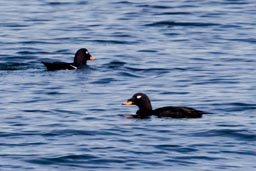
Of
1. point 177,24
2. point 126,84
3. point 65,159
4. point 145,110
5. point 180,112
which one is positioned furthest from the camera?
point 177,24

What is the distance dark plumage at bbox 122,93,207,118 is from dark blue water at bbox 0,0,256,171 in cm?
17

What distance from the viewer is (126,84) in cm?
3141

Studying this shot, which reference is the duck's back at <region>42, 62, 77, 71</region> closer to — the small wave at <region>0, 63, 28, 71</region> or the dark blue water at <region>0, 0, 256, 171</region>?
the dark blue water at <region>0, 0, 256, 171</region>

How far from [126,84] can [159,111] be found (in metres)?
5.37

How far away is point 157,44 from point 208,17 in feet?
25.5

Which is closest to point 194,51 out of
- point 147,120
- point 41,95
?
point 41,95

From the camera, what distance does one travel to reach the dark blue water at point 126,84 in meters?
22.4

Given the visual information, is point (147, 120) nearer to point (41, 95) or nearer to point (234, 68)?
point (41, 95)

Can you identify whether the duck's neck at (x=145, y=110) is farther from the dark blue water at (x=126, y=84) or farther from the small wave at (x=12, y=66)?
the small wave at (x=12, y=66)

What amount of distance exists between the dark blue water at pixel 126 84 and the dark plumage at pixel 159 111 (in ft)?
0.56

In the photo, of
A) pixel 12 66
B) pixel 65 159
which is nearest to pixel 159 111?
pixel 65 159

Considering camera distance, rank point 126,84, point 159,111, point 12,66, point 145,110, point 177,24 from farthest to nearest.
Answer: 1. point 177,24
2. point 12,66
3. point 126,84
4. point 145,110
5. point 159,111

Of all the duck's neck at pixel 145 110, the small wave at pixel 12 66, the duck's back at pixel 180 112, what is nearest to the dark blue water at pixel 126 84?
the small wave at pixel 12 66

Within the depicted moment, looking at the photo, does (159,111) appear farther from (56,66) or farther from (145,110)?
(56,66)
